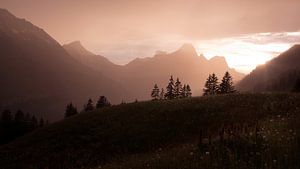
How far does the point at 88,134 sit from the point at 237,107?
53.1ft

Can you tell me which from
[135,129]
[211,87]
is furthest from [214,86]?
[135,129]

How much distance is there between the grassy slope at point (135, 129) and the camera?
109 feet

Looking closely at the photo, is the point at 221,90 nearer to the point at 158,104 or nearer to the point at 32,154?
the point at 158,104

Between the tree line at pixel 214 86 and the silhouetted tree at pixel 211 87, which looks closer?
the tree line at pixel 214 86

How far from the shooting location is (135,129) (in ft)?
129

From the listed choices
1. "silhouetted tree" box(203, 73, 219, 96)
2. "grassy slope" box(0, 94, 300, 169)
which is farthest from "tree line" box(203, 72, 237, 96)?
"grassy slope" box(0, 94, 300, 169)

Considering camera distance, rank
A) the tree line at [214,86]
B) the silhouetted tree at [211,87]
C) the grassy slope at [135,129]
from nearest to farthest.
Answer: the grassy slope at [135,129], the tree line at [214,86], the silhouetted tree at [211,87]

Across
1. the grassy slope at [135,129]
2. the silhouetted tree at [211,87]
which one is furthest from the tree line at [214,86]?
the grassy slope at [135,129]

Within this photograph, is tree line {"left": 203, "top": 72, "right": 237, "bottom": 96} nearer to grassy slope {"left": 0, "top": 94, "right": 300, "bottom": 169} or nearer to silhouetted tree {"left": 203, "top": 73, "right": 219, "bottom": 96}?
silhouetted tree {"left": 203, "top": 73, "right": 219, "bottom": 96}

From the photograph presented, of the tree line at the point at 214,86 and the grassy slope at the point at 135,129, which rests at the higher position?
the tree line at the point at 214,86

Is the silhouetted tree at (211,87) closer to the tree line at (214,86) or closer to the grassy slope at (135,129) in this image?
the tree line at (214,86)

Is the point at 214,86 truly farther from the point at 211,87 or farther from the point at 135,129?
the point at 135,129

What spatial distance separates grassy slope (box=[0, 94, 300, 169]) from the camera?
33.2 metres

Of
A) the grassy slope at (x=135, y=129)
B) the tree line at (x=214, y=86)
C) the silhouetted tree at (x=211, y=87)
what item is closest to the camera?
the grassy slope at (x=135, y=129)
